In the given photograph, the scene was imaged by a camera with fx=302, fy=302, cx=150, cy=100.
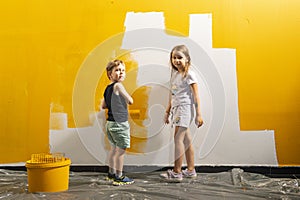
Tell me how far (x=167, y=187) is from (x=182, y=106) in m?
0.50

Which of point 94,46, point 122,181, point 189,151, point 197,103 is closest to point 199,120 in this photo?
point 197,103

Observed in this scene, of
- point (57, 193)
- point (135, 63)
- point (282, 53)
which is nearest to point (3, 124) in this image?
point (57, 193)

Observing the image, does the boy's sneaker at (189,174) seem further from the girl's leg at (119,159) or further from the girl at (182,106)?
the girl's leg at (119,159)

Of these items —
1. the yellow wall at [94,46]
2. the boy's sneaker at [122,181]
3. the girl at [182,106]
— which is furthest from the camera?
the yellow wall at [94,46]

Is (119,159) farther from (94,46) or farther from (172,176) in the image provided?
(94,46)

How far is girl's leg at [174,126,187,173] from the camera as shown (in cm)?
188

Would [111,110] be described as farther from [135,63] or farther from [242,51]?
[242,51]

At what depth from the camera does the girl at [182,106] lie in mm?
1871

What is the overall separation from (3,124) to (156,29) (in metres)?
1.23

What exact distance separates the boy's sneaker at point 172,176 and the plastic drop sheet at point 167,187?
39 millimetres

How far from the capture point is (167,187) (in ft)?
5.43

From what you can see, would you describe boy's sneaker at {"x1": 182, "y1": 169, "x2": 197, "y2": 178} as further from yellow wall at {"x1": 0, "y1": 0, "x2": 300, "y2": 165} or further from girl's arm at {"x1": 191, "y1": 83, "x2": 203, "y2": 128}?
yellow wall at {"x1": 0, "y1": 0, "x2": 300, "y2": 165}

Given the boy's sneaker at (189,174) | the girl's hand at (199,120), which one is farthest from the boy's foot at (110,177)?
the girl's hand at (199,120)

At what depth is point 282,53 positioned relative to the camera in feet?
6.60
